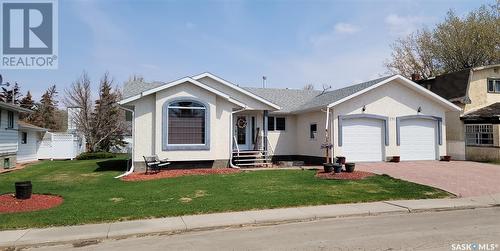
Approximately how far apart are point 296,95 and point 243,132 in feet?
19.9

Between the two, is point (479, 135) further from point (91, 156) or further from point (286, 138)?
point (91, 156)

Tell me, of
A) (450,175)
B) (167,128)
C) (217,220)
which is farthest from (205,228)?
(450,175)

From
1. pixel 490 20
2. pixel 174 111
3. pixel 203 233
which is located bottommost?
pixel 203 233

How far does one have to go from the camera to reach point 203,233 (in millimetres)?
8109

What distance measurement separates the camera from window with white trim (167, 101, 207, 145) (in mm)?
18000

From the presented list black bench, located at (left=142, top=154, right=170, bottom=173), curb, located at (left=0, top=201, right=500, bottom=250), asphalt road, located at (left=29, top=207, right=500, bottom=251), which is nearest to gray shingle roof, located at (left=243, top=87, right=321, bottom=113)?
black bench, located at (left=142, top=154, right=170, bottom=173)

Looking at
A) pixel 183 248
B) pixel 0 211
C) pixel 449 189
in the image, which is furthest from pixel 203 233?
pixel 449 189

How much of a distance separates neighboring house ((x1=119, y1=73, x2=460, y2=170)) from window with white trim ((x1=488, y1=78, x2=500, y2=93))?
15.0 ft

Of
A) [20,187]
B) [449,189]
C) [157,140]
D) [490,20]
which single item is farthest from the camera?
[490,20]

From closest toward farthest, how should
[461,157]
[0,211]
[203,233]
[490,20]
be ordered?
1. [203,233]
2. [0,211]
3. [461,157]
4. [490,20]

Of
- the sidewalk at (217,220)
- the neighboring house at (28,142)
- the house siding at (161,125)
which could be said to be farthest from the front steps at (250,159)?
the neighboring house at (28,142)

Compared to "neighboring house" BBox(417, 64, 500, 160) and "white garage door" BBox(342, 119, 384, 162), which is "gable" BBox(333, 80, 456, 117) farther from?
"neighboring house" BBox(417, 64, 500, 160)

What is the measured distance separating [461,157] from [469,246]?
19.5 metres

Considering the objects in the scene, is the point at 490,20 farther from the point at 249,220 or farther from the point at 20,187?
the point at 20,187
